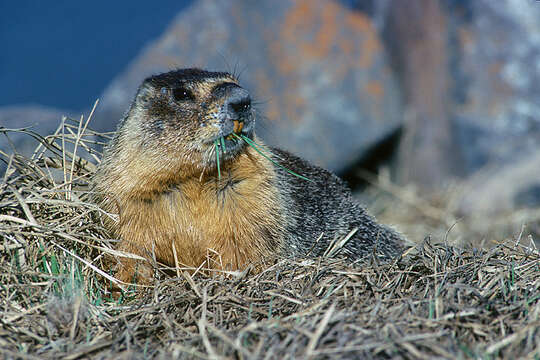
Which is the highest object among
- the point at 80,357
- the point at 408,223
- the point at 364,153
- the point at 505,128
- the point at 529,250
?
the point at 505,128

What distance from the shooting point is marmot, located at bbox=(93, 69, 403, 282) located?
309 cm

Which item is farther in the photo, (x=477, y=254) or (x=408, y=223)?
(x=408, y=223)

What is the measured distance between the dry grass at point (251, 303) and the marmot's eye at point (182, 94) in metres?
0.80

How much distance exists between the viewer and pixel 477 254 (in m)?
3.09

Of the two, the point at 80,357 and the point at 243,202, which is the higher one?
the point at 243,202

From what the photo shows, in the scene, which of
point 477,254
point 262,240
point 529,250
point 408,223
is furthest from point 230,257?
point 408,223

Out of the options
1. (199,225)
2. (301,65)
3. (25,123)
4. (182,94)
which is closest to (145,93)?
(182,94)

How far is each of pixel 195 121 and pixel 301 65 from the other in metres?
3.96

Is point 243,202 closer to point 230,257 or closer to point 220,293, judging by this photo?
point 230,257

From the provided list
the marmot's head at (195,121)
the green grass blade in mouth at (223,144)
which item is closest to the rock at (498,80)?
the marmot's head at (195,121)

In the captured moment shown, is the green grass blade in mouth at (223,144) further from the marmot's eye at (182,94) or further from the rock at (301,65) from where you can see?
the rock at (301,65)

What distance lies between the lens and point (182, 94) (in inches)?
127

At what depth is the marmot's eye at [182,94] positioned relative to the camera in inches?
126

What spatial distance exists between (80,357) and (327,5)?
596 centimetres
